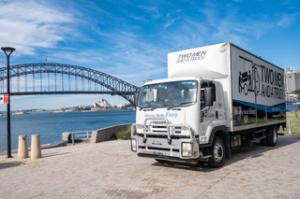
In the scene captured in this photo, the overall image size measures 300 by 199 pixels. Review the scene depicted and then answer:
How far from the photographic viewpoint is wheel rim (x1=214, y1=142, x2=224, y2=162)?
7.88 meters

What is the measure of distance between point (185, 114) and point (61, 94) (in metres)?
64.9

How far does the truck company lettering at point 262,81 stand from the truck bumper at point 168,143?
120 inches

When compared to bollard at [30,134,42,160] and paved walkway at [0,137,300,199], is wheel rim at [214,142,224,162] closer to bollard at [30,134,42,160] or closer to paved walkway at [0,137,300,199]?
paved walkway at [0,137,300,199]

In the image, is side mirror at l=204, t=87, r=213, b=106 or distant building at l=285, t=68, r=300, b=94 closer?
side mirror at l=204, t=87, r=213, b=106

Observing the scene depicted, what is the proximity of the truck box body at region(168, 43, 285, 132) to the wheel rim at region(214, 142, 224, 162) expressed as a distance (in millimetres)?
713

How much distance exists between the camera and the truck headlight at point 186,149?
6.87m

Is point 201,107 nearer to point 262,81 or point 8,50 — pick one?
point 262,81

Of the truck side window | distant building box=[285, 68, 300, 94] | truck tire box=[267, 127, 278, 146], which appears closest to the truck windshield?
the truck side window

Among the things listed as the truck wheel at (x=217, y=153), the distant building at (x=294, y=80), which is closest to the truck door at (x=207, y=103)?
the truck wheel at (x=217, y=153)

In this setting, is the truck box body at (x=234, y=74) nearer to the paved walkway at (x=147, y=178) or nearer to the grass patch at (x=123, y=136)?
the paved walkway at (x=147, y=178)

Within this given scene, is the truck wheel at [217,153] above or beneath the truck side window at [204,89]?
beneath

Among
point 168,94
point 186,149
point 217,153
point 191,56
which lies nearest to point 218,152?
point 217,153

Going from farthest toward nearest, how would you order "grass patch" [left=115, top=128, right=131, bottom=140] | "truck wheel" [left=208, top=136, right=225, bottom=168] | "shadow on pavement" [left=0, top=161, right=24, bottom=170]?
1. "grass patch" [left=115, top=128, right=131, bottom=140]
2. "shadow on pavement" [left=0, top=161, right=24, bottom=170]
3. "truck wheel" [left=208, top=136, right=225, bottom=168]

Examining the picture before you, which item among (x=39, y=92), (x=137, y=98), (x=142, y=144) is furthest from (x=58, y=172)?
(x=39, y=92)
